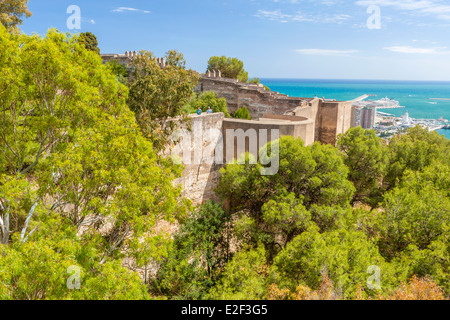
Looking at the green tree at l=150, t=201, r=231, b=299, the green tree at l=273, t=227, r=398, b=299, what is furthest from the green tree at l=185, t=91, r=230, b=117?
the green tree at l=273, t=227, r=398, b=299

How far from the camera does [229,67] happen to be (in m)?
49.3

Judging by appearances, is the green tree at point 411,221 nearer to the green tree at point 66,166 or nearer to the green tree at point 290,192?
the green tree at point 290,192

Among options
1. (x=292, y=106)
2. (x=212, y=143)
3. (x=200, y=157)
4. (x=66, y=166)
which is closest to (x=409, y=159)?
(x=292, y=106)

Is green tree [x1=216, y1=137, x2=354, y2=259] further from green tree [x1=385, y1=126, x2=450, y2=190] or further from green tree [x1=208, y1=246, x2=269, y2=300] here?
green tree [x1=385, y1=126, x2=450, y2=190]

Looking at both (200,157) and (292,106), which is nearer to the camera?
(200,157)

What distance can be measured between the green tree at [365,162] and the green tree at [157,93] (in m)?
9.81

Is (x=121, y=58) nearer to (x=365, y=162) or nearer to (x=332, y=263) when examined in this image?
(x=365, y=162)

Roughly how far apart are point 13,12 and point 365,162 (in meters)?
25.4

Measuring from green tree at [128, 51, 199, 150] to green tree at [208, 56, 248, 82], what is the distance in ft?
115

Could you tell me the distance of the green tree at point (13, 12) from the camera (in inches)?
929

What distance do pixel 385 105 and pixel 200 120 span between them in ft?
444

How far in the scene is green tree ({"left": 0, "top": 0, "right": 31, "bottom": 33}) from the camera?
23.6 metres
